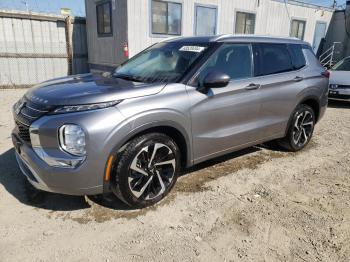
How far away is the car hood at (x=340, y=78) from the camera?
8773mm

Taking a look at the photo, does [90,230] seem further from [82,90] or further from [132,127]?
[82,90]

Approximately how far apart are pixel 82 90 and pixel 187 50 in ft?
4.57

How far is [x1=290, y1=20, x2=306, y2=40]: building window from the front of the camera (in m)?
15.0

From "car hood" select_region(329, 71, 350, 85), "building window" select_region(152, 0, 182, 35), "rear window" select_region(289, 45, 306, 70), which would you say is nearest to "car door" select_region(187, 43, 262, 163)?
"rear window" select_region(289, 45, 306, 70)

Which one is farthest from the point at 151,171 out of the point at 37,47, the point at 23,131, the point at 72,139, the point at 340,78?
the point at 37,47

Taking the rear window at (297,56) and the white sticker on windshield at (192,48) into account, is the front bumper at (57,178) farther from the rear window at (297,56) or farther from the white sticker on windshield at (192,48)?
the rear window at (297,56)

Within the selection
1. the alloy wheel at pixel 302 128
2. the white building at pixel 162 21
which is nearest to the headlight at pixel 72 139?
the alloy wheel at pixel 302 128

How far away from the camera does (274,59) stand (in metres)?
4.49

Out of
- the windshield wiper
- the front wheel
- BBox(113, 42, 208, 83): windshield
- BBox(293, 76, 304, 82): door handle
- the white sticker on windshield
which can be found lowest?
the front wheel

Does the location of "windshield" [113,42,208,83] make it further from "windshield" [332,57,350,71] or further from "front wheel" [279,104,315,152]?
"windshield" [332,57,350,71]

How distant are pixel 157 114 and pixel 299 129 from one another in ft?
9.52

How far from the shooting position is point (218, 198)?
3584 mm

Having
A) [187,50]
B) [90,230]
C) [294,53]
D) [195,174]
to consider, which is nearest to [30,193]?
[90,230]

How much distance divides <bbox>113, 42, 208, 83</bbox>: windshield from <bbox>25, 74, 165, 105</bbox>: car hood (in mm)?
254
